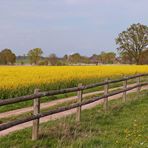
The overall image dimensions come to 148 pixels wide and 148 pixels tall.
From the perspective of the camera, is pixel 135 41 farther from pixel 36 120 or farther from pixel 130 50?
pixel 36 120

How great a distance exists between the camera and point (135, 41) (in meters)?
99.8

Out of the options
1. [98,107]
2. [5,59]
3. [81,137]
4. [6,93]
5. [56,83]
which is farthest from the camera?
[5,59]

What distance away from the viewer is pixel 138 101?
59.4 ft

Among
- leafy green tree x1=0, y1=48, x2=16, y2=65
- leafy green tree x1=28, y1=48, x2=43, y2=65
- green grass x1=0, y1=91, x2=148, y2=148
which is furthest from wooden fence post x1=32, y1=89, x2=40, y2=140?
leafy green tree x1=28, y1=48, x2=43, y2=65

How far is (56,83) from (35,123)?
1607 cm

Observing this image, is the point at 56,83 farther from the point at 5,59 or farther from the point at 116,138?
the point at 5,59

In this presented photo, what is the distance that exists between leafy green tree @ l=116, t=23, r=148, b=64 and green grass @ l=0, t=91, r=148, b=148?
285 feet

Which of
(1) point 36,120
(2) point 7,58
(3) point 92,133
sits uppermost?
(1) point 36,120

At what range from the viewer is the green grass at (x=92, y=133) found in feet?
29.6

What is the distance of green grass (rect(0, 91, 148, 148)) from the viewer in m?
9.01

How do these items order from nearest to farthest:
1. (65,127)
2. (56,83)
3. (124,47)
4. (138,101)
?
(65,127) < (138,101) < (56,83) < (124,47)

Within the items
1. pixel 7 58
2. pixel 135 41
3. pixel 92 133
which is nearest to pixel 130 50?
pixel 135 41

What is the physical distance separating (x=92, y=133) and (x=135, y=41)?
9121 cm

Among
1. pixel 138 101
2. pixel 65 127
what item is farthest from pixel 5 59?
pixel 65 127
